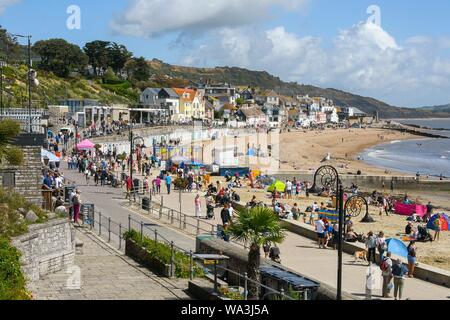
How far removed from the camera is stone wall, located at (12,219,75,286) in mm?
12617

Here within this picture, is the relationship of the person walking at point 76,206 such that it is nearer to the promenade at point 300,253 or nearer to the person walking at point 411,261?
the promenade at point 300,253

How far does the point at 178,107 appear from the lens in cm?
10794

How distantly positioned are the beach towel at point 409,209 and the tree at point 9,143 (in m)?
19.9

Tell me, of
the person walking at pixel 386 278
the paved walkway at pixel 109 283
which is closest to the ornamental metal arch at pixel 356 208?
the person walking at pixel 386 278

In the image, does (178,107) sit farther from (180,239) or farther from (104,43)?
(180,239)

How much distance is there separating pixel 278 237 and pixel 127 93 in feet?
299

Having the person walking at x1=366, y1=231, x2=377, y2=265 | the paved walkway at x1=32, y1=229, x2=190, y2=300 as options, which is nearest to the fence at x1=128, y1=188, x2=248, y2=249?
the person walking at x1=366, y1=231, x2=377, y2=265

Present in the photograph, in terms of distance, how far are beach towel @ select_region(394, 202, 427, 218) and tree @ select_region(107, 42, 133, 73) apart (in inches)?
3349

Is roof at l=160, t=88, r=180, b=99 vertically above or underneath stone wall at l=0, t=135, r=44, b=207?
above

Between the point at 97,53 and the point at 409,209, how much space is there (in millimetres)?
84730

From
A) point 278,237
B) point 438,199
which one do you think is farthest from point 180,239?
point 438,199

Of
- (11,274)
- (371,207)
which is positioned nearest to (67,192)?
(11,274)

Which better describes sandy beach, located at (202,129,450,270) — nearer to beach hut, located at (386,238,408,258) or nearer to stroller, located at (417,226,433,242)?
stroller, located at (417,226,433,242)

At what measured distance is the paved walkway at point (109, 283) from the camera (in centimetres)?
1184
